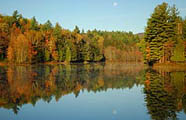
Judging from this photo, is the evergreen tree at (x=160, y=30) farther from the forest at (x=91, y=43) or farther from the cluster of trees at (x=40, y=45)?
the cluster of trees at (x=40, y=45)

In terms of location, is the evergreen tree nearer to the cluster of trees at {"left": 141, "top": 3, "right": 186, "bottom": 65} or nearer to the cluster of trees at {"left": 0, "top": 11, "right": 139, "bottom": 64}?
the cluster of trees at {"left": 141, "top": 3, "right": 186, "bottom": 65}

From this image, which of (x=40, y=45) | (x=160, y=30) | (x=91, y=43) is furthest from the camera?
(x=91, y=43)

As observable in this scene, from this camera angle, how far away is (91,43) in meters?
122

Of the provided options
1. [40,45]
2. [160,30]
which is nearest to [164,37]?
[160,30]

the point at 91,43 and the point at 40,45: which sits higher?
the point at 91,43

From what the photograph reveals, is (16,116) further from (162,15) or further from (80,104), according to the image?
(162,15)

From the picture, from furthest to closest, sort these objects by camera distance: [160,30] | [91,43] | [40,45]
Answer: [91,43]
[40,45]
[160,30]

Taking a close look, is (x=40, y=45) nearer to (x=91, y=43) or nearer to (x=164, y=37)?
(x=91, y=43)

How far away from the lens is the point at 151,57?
49.5 meters

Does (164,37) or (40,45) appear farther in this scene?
(40,45)

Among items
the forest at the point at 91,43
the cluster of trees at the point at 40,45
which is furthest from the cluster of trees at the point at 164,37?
the cluster of trees at the point at 40,45

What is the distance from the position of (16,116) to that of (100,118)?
4.03 m

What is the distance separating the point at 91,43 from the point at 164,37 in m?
76.2

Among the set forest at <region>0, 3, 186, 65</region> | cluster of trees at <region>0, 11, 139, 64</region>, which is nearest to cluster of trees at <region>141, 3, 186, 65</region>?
forest at <region>0, 3, 186, 65</region>
